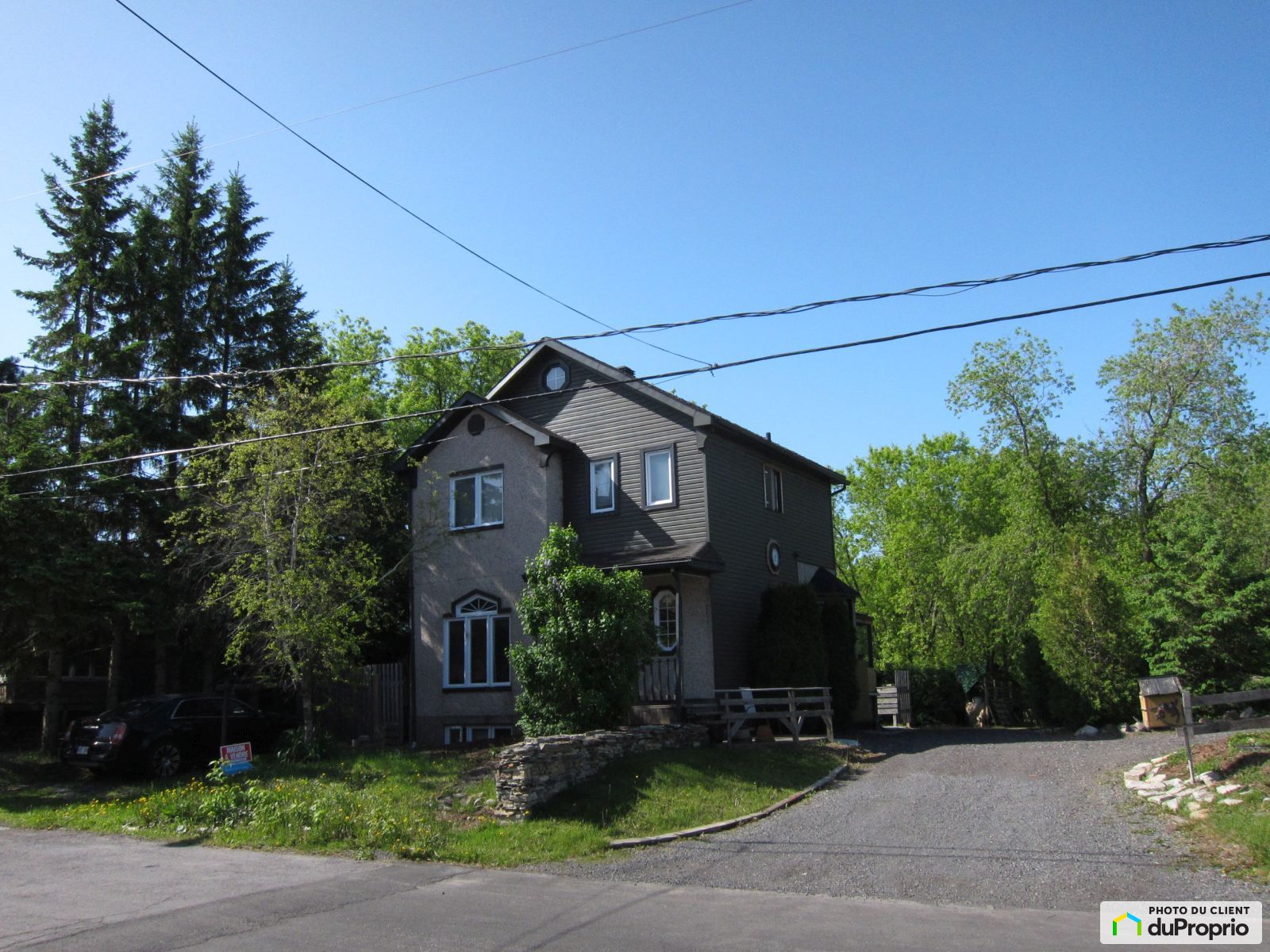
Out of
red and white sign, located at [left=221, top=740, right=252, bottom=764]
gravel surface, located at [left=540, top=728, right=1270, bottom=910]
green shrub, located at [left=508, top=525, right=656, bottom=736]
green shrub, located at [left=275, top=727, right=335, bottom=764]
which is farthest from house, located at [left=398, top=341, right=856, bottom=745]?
red and white sign, located at [left=221, top=740, right=252, bottom=764]

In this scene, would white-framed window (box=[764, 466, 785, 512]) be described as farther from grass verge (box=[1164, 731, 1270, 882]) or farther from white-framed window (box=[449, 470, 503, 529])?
grass verge (box=[1164, 731, 1270, 882])

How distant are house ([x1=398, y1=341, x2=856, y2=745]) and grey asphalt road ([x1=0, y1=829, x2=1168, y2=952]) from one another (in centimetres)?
928

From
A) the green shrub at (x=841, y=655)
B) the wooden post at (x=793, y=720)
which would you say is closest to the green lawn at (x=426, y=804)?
the wooden post at (x=793, y=720)

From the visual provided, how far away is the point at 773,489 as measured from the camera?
23.4 metres

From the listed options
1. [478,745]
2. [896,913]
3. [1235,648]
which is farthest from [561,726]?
[1235,648]

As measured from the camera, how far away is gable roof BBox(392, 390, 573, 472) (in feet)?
69.8

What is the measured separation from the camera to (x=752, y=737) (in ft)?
62.6

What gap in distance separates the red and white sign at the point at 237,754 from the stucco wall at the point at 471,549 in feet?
18.3

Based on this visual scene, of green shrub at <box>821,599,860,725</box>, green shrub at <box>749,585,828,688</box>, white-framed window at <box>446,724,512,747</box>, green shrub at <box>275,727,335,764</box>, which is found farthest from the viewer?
green shrub at <box>821,599,860,725</box>

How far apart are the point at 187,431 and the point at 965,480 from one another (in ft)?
121

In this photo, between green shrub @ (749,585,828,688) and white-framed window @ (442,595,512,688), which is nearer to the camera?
green shrub @ (749,585,828,688)

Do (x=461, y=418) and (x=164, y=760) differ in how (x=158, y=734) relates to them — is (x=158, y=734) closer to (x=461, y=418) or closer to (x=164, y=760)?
(x=164, y=760)

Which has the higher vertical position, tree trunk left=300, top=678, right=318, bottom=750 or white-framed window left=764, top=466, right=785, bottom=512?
white-framed window left=764, top=466, right=785, bottom=512

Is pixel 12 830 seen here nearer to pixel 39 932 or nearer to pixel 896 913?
pixel 39 932
